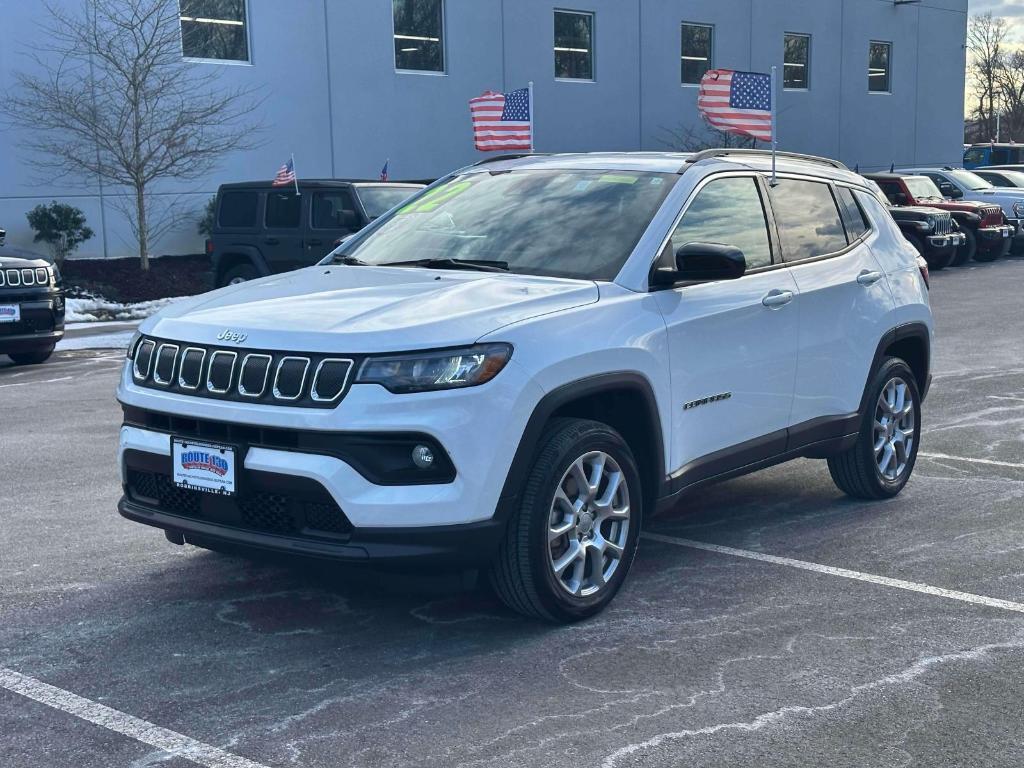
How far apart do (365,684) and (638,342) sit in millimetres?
1694

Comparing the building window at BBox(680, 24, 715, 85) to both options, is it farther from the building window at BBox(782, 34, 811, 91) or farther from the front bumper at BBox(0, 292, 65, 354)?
the front bumper at BBox(0, 292, 65, 354)

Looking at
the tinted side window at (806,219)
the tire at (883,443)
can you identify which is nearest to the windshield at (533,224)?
the tinted side window at (806,219)

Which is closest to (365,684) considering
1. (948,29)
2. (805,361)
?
(805,361)

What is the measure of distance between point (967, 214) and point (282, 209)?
14.7 metres

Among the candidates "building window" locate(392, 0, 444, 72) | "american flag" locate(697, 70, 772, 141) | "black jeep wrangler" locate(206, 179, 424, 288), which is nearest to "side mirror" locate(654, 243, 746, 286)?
"black jeep wrangler" locate(206, 179, 424, 288)

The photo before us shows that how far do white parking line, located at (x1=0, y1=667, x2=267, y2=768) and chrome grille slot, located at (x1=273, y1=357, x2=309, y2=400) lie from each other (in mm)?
1170

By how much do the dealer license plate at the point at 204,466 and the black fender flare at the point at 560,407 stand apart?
0.97 m

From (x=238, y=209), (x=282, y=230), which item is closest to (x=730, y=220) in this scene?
(x=282, y=230)

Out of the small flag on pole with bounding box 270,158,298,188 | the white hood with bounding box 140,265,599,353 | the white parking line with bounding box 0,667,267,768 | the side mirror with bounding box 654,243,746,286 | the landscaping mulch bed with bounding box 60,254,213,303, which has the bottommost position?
the white parking line with bounding box 0,667,267,768

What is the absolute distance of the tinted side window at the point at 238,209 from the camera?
1639 centimetres

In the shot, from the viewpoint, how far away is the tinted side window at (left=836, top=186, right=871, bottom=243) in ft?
21.9

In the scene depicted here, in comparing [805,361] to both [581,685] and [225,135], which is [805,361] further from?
[225,135]

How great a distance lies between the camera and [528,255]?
17.6 feet

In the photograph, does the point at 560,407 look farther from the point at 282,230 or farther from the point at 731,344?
the point at 282,230
